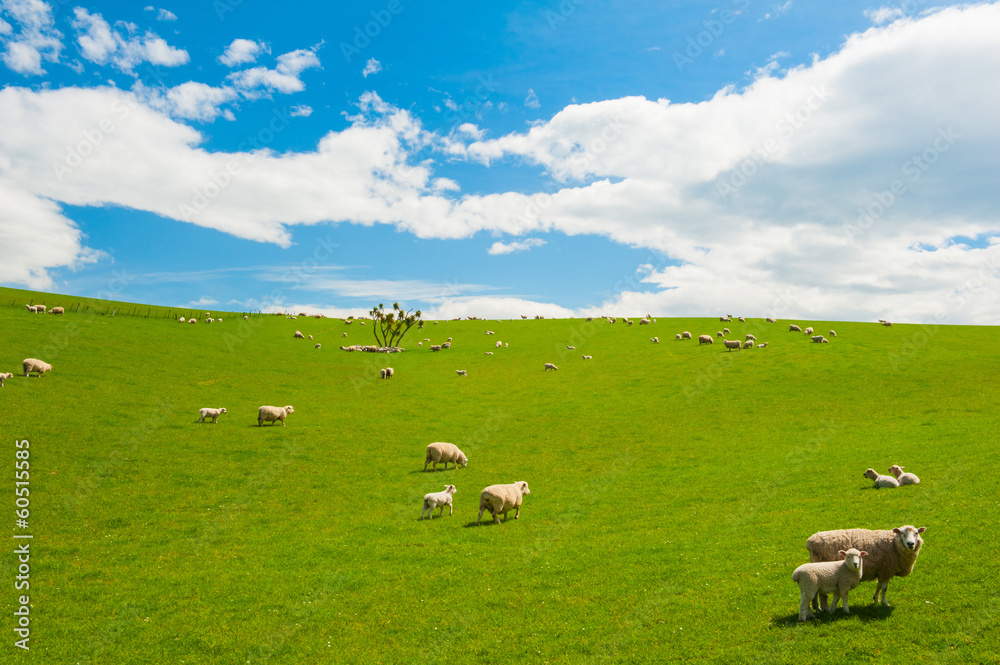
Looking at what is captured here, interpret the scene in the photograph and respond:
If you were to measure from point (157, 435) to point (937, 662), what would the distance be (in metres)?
40.6

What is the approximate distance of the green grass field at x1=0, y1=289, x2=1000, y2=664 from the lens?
13125mm

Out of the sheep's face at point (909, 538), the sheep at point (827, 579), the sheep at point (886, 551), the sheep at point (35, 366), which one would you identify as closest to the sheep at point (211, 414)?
the sheep at point (35, 366)

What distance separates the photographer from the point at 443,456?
32125 mm

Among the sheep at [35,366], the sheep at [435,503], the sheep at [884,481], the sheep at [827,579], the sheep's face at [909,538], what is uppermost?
the sheep at [35,366]

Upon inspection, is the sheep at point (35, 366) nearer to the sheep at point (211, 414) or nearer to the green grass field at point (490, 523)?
the green grass field at point (490, 523)

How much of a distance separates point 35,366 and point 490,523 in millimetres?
43687

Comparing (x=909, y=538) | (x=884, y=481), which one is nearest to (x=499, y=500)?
(x=909, y=538)

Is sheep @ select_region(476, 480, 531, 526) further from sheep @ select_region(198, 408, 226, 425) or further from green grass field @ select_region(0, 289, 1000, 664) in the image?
sheep @ select_region(198, 408, 226, 425)

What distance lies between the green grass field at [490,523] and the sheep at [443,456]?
2.68 ft

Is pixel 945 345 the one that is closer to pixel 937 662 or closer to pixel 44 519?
pixel 937 662

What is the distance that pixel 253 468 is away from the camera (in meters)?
30.7

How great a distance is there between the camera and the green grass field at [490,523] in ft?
43.1

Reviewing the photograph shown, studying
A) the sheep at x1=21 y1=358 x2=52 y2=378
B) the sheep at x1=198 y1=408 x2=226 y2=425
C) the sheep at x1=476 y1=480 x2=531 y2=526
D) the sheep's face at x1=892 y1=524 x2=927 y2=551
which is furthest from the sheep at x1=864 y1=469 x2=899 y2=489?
the sheep at x1=21 y1=358 x2=52 y2=378

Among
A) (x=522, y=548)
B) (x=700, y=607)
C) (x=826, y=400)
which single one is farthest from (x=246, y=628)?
(x=826, y=400)
